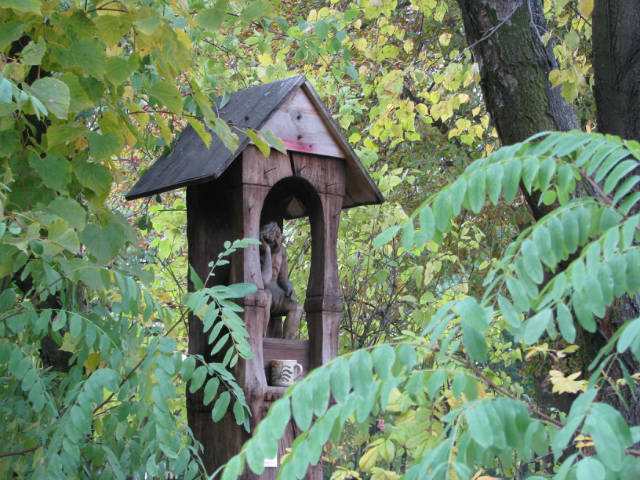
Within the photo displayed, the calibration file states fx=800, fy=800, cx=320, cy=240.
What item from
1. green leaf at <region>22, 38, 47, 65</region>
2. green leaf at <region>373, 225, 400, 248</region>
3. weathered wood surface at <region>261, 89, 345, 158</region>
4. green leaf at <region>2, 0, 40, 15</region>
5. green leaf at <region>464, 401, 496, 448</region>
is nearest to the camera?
green leaf at <region>464, 401, 496, 448</region>

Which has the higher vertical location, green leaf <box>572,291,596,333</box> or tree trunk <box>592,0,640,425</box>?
tree trunk <box>592,0,640,425</box>

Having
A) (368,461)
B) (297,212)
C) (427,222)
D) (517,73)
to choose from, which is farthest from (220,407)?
(297,212)

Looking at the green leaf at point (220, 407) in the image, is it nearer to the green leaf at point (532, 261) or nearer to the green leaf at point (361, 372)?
the green leaf at point (361, 372)

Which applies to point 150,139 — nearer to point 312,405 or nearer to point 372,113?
point 372,113

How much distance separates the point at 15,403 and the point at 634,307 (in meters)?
2.15

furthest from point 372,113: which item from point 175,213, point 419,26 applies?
point 419,26

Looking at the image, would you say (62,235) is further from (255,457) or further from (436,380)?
(436,380)

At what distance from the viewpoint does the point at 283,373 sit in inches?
138

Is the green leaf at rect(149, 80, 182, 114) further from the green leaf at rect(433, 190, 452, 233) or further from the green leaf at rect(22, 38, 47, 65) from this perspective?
the green leaf at rect(433, 190, 452, 233)

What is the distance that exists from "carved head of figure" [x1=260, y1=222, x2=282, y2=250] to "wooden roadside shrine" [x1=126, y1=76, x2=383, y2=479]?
0.57ft

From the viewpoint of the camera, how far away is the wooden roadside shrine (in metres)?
3.36

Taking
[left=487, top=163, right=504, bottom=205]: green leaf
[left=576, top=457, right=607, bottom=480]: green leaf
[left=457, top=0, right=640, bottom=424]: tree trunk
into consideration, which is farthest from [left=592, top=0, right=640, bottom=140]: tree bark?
[left=576, top=457, right=607, bottom=480]: green leaf

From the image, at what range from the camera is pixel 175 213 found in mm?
4938

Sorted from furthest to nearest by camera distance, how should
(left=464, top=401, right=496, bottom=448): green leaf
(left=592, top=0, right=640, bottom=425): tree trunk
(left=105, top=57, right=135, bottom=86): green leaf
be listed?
1. (left=592, top=0, right=640, bottom=425): tree trunk
2. (left=105, top=57, right=135, bottom=86): green leaf
3. (left=464, top=401, right=496, bottom=448): green leaf
